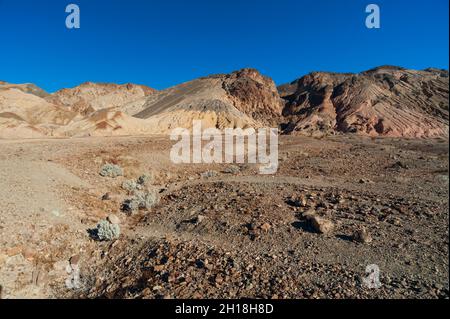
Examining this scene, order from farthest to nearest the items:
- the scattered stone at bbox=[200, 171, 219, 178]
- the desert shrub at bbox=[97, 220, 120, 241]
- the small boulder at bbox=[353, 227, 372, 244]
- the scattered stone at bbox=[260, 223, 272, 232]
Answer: the scattered stone at bbox=[200, 171, 219, 178] < the desert shrub at bbox=[97, 220, 120, 241] < the scattered stone at bbox=[260, 223, 272, 232] < the small boulder at bbox=[353, 227, 372, 244]

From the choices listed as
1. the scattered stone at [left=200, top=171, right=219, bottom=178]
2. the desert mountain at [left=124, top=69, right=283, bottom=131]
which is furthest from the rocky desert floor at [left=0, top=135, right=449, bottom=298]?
the desert mountain at [left=124, top=69, right=283, bottom=131]

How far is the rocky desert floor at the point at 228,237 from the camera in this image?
556 cm

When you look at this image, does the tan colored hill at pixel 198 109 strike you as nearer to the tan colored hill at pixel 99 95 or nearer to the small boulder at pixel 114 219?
the small boulder at pixel 114 219

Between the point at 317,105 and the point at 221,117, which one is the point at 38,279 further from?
the point at 317,105

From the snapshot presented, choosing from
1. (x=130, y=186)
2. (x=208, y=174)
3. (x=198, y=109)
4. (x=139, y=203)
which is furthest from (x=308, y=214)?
(x=198, y=109)

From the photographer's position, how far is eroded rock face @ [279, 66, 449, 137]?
151 feet

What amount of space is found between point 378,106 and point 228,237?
173ft

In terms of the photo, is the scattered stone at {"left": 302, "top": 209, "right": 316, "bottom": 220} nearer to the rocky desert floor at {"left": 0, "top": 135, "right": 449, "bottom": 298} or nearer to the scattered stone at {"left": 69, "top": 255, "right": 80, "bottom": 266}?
Answer: the rocky desert floor at {"left": 0, "top": 135, "right": 449, "bottom": 298}

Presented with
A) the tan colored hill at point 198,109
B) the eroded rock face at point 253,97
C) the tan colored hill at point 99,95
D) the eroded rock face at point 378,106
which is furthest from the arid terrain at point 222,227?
the tan colored hill at point 99,95

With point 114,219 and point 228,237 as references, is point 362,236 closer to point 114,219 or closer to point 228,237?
point 228,237

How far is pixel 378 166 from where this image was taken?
50.3ft

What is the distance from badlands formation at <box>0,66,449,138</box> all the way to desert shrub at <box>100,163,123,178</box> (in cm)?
2899

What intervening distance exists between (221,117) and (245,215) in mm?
44217
